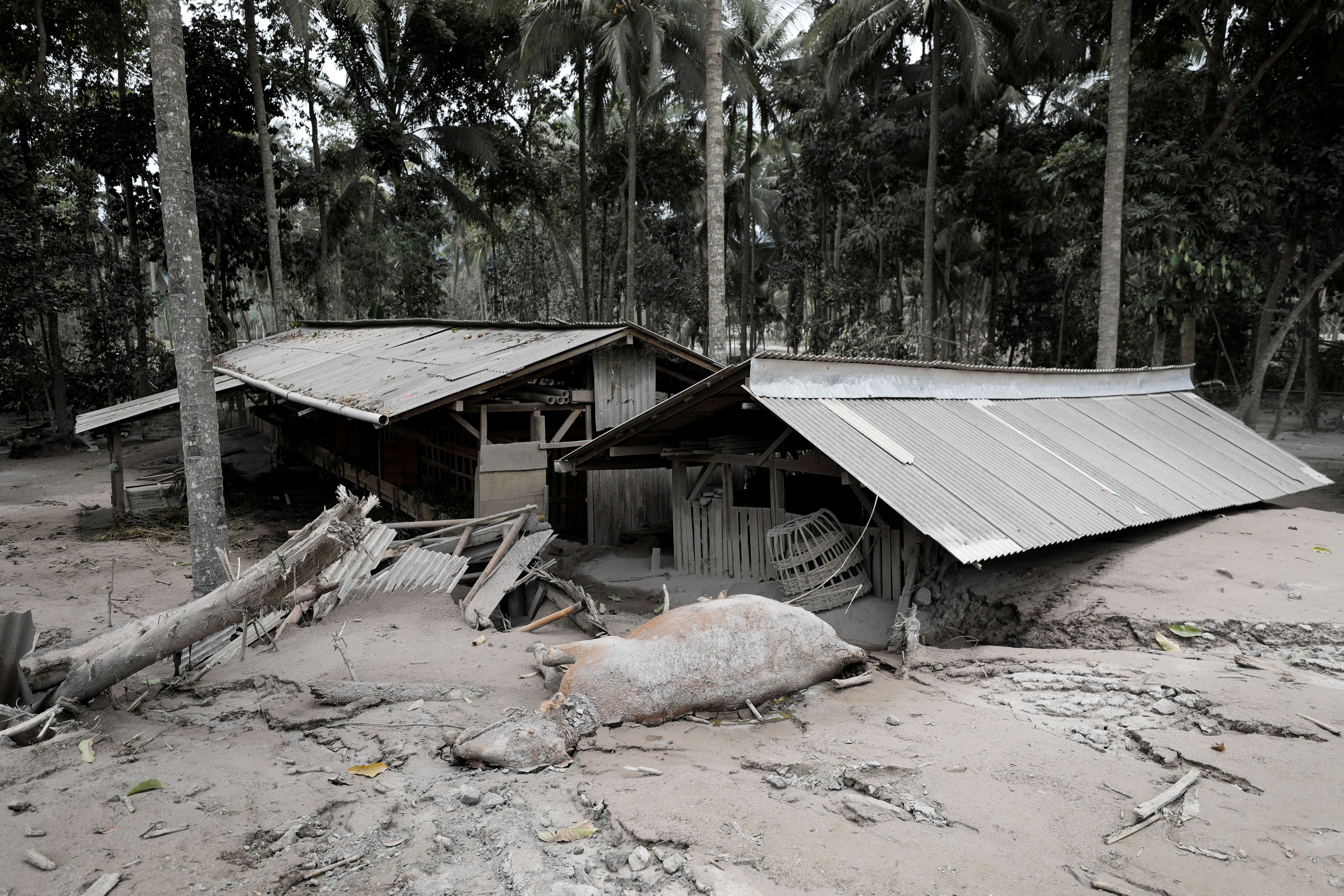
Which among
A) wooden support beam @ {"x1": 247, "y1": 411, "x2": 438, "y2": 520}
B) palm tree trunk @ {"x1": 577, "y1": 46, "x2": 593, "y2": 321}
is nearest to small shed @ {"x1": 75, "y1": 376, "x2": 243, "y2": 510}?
wooden support beam @ {"x1": 247, "y1": 411, "x2": 438, "y2": 520}

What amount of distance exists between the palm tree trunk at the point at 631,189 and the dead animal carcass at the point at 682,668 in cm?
1898

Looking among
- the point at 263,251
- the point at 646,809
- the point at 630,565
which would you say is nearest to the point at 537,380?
the point at 630,565

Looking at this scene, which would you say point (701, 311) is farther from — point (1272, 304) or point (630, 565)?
point (630, 565)

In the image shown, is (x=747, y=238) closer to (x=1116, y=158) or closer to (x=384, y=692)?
(x=1116, y=158)

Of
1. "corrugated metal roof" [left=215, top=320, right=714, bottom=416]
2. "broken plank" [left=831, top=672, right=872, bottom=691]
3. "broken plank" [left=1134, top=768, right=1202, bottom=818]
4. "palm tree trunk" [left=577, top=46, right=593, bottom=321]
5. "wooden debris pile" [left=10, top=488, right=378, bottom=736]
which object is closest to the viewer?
"broken plank" [left=1134, top=768, right=1202, bottom=818]

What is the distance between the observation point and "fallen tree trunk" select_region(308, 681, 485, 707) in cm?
532

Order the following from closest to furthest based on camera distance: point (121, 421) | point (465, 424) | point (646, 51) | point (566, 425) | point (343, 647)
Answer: point (343, 647)
point (465, 424)
point (566, 425)
point (121, 421)
point (646, 51)

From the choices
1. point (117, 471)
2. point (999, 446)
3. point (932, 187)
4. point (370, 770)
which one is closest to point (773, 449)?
point (999, 446)

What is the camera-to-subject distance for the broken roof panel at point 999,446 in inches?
272

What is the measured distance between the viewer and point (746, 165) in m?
25.7

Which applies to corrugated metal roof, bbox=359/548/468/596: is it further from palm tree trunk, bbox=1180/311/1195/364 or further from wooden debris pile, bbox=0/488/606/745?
palm tree trunk, bbox=1180/311/1195/364

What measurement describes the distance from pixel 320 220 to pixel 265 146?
485cm

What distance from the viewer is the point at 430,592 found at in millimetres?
7852

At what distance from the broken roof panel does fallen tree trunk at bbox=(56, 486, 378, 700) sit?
3811 millimetres
